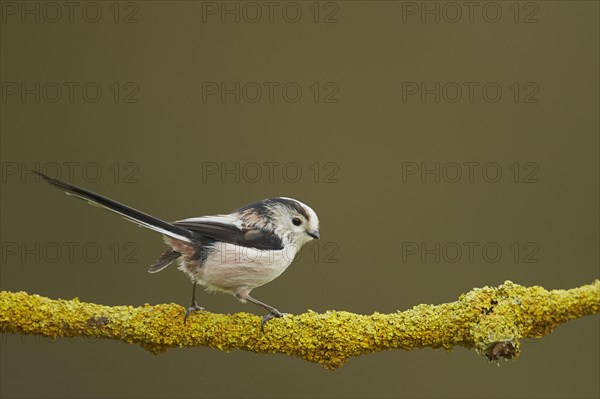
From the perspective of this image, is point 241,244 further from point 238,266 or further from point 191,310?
point 191,310

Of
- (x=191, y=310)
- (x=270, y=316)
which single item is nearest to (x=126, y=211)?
(x=191, y=310)

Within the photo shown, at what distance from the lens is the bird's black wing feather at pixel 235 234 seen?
1.91 meters

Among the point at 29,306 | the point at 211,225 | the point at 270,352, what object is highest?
the point at 211,225

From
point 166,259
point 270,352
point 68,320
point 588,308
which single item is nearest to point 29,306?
point 68,320

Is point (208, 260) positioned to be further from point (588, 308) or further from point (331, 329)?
point (588, 308)

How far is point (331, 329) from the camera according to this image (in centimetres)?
175

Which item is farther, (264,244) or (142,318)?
(264,244)

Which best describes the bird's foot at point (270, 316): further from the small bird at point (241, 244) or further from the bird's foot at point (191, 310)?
the bird's foot at point (191, 310)

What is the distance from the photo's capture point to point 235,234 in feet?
6.38

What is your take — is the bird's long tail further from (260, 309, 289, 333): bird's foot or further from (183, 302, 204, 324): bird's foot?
(260, 309, 289, 333): bird's foot

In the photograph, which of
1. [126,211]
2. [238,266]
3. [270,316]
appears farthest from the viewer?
[238,266]

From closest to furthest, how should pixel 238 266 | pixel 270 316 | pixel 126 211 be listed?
pixel 126 211 < pixel 270 316 < pixel 238 266

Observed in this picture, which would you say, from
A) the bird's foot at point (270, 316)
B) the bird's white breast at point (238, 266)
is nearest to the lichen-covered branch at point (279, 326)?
the bird's foot at point (270, 316)

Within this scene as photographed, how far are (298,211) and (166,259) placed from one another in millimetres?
379
